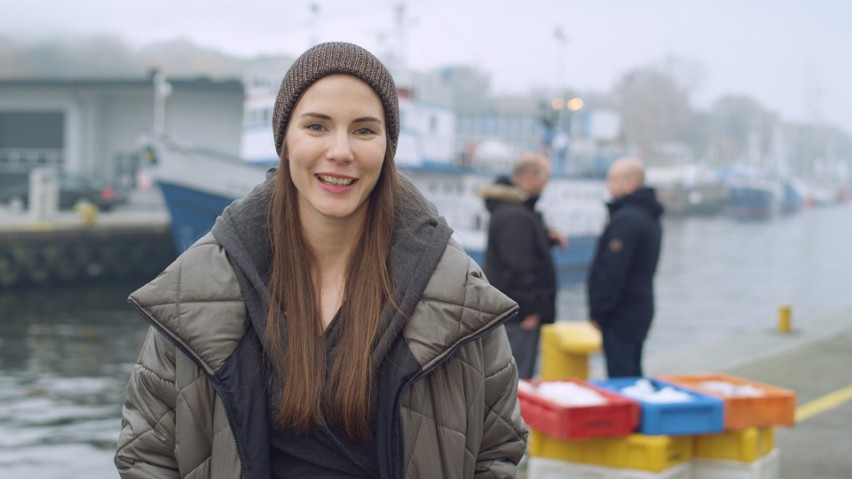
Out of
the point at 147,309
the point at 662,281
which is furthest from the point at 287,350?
the point at 662,281

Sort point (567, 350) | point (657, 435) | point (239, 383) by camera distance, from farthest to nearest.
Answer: point (567, 350) < point (657, 435) < point (239, 383)

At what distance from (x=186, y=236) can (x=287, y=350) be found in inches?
972

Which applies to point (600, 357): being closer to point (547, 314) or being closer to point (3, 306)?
point (547, 314)

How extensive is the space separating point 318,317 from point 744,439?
3.59 meters

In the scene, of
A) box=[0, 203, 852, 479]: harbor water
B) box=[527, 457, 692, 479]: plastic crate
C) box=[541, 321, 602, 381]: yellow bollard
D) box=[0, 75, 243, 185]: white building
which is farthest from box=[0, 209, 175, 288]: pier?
box=[527, 457, 692, 479]: plastic crate

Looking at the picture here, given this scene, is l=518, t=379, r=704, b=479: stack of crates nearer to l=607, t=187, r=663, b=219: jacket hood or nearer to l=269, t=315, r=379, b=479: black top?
l=607, t=187, r=663, b=219: jacket hood

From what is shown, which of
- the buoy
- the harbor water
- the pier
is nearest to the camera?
the harbor water

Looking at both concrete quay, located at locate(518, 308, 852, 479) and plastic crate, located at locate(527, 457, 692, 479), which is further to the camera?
concrete quay, located at locate(518, 308, 852, 479)

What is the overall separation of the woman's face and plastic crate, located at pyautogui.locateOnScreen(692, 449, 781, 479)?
3.68 metres

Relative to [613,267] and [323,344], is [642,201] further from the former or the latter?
[323,344]

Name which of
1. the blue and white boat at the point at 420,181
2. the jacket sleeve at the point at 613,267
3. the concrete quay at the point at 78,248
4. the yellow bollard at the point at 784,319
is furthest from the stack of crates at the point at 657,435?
the concrete quay at the point at 78,248

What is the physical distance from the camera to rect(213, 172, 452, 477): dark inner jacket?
6.74 feet

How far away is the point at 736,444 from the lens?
5.24 metres

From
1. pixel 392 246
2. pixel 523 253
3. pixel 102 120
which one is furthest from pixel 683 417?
pixel 102 120
